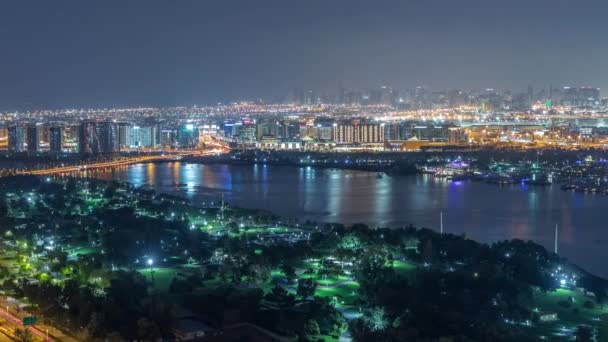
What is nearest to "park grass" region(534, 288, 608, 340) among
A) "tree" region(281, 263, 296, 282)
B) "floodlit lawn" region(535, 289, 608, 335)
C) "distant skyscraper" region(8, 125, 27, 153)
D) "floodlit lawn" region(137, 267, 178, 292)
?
"floodlit lawn" region(535, 289, 608, 335)

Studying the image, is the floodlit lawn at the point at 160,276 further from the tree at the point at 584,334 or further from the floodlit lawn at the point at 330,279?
the tree at the point at 584,334

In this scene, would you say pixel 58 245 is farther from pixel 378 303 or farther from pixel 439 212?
pixel 439 212

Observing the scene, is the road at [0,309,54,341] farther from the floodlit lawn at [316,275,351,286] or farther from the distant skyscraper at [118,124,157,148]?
the distant skyscraper at [118,124,157,148]

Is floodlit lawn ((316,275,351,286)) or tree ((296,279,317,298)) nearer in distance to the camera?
tree ((296,279,317,298))

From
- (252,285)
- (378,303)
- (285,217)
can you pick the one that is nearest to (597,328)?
(378,303)

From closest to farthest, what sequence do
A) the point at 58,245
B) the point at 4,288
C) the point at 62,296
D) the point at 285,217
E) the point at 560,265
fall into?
the point at 62,296 < the point at 4,288 < the point at 560,265 < the point at 58,245 < the point at 285,217

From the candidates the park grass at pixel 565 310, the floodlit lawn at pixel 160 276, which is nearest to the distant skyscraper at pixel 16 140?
the floodlit lawn at pixel 160 276
